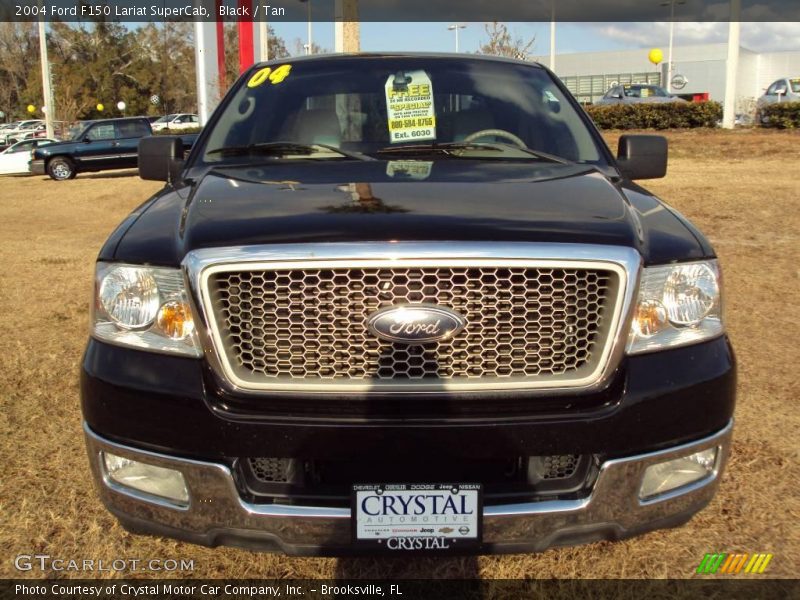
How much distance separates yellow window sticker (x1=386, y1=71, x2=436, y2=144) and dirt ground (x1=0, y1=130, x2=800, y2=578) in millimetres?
1836

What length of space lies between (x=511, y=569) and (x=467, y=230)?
1.30 m

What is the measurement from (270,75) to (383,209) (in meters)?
1.96

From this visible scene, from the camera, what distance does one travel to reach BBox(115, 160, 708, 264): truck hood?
2.26m

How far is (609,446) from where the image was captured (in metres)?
2.24

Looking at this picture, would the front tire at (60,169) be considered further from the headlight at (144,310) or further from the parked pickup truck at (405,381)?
the parked pickup truck at (405,381)

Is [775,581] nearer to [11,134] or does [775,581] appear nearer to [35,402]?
[35,402]

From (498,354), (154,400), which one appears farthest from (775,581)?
(154,400)

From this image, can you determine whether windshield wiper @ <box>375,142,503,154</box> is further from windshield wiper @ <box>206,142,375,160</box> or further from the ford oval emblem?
the ford oval emblem

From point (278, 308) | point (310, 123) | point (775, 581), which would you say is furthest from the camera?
point (310, 123)

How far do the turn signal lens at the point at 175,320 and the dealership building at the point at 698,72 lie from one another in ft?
165

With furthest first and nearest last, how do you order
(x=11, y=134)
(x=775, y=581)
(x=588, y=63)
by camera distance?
(x=588, y=63) < (x=11, y=134) < (x=775, y=581)

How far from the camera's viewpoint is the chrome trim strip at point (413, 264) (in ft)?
7.11

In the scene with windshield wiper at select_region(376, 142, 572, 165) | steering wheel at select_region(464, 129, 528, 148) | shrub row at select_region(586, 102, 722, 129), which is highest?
steering wheel at select_region(464, 129, 528, 148)

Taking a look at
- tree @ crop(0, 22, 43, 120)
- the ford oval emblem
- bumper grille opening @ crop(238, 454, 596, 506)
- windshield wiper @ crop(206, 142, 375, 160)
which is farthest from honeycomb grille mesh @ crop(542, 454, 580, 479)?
tree @ crop(0, 22, 43, 120)
